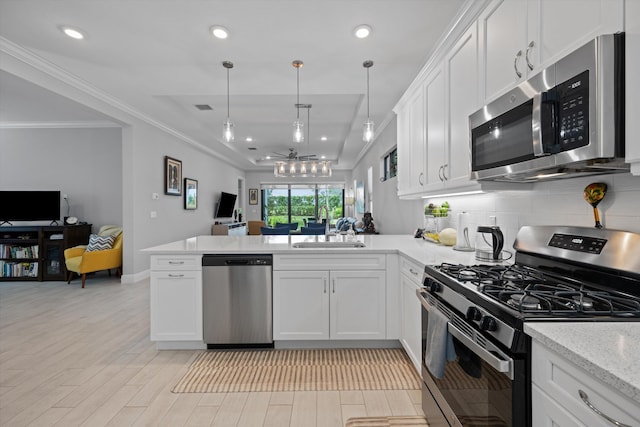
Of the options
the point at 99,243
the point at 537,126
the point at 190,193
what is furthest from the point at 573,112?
the point at 190,193

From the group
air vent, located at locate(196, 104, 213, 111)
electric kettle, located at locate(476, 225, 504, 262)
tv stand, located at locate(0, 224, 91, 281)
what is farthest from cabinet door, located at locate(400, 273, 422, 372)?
tv stand, located at locate(0, 224, 91, 281)

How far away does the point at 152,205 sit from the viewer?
215 inches

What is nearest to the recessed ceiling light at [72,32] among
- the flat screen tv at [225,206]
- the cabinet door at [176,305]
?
the cabinet door at [176,305]

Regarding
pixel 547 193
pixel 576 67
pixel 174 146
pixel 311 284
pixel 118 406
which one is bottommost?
pixel 118 406

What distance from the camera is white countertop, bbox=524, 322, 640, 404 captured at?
654mm

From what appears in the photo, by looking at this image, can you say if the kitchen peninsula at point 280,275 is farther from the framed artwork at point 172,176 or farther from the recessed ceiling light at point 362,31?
the framed artwork at point 172,176

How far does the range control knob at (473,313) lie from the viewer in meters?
1.14

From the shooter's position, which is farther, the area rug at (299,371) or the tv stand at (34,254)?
the tv stand at (34,254)

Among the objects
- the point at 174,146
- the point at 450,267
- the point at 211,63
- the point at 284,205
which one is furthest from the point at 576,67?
the point at 284,205

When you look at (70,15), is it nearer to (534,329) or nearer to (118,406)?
(118,406)

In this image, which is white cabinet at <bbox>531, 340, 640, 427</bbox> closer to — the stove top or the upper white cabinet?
the stove top

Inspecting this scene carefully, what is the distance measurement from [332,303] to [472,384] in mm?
1470

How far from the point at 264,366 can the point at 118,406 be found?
932mm

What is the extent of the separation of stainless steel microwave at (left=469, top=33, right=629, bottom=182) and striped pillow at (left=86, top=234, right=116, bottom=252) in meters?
5.51
